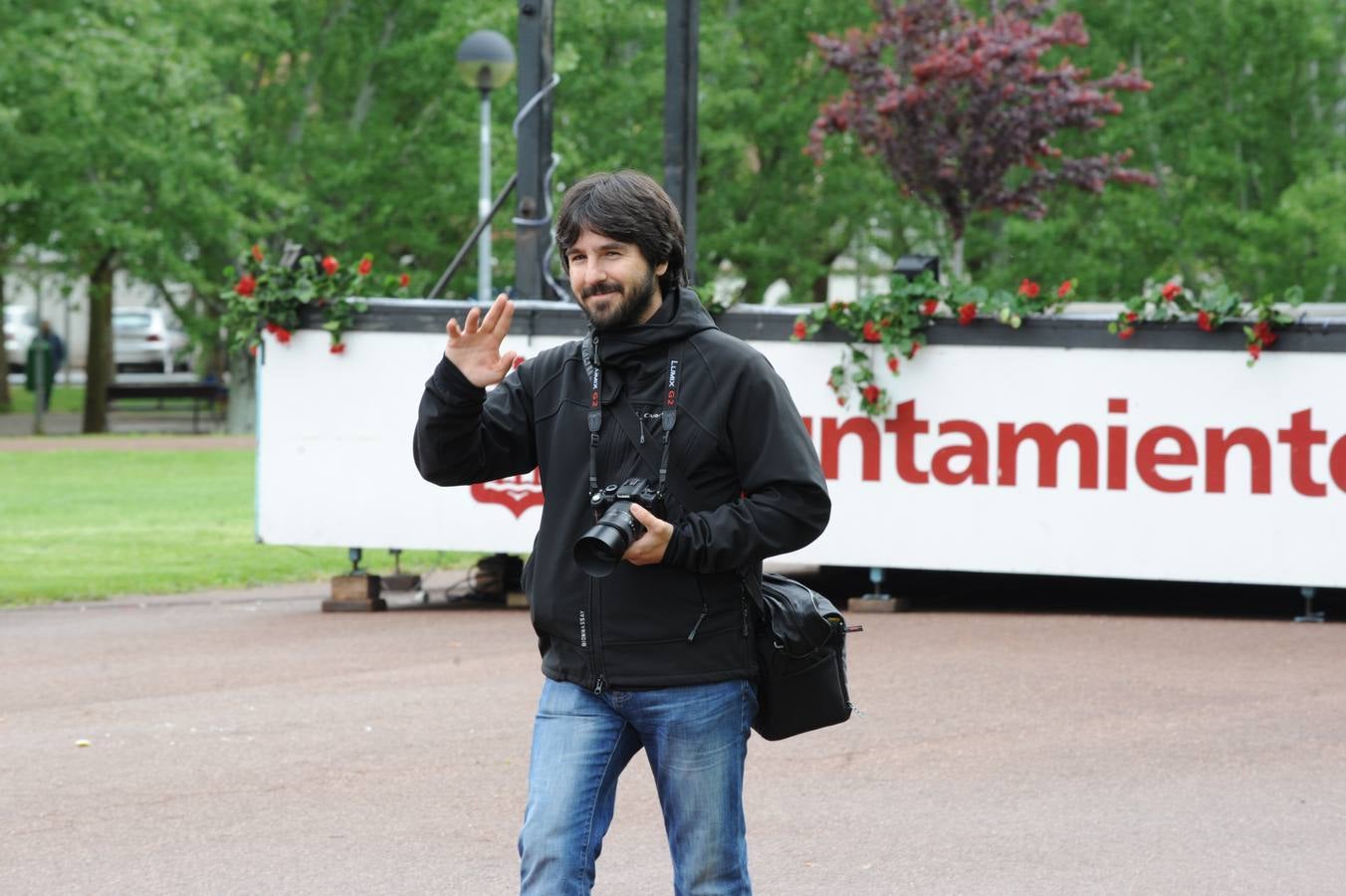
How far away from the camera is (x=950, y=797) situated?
23.0 ft

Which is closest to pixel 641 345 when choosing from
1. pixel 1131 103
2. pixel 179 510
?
pixel 179 510

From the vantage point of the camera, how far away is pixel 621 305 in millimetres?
4172

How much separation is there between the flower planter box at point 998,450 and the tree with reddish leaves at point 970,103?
15086mm

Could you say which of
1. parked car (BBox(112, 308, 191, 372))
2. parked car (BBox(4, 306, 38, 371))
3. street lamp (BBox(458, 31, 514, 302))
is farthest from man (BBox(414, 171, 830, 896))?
parked car (BBox(4, 306, 38, 371))

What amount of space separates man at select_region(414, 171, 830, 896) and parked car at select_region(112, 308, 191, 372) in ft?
159

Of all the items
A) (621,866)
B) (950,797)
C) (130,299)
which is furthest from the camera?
(130,299)

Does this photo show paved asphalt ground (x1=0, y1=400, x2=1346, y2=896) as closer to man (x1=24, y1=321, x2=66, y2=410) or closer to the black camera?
the black camera

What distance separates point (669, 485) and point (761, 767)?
358cm

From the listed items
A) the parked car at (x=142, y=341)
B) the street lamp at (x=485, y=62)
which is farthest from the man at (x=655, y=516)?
the parked car at (x=142, y=341)

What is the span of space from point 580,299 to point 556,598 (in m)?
0.59

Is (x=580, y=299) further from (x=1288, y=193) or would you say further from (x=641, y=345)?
(x=1288, y=193)

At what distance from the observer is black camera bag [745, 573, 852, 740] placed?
4230 mm

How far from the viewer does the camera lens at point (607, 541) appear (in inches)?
153

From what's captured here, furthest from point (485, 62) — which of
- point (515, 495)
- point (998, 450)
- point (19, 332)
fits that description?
point (19, 332)
